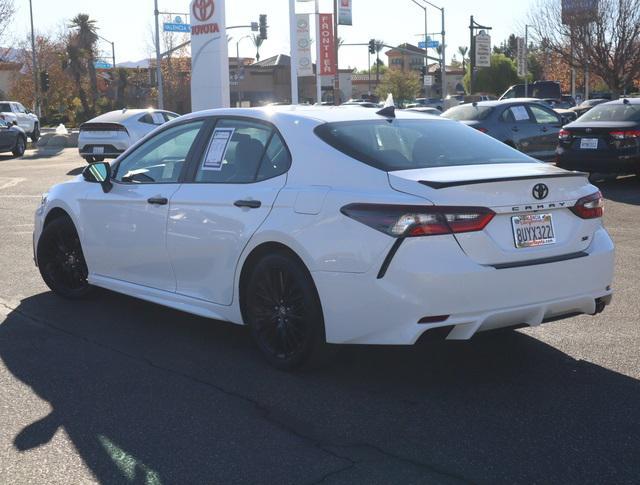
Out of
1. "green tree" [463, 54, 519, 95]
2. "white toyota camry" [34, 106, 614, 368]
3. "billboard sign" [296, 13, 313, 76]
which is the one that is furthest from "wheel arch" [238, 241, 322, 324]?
"green tree" [463, 54, 519, 95]

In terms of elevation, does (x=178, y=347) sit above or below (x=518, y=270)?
below

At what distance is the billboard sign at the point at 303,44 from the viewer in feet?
126

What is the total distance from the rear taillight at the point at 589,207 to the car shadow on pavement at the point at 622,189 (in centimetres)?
838

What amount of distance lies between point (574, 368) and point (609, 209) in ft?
25.5

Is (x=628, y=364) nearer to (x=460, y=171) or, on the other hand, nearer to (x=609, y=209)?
(x=460, y=171)

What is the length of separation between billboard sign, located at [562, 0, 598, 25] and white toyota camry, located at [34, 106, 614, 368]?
33257mm

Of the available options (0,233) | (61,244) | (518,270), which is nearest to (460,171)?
(518,270)

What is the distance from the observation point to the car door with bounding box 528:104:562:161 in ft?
53.1

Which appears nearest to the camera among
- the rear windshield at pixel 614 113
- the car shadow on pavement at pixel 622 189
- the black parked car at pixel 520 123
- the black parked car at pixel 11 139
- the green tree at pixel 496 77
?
the car shadow on pavement at pixel 622 189

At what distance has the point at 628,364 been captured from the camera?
16.4 ft

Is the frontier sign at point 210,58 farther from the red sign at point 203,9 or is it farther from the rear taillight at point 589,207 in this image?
the rear taillight at point 589,207

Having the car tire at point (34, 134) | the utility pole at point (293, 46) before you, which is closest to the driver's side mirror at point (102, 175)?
the utility pole at point (293, 46)

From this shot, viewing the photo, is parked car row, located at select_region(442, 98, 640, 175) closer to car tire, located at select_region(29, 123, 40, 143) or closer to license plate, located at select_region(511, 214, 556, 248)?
license plate, located at select_region(511, 214, 556, 248)

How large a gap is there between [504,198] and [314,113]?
1481mm
